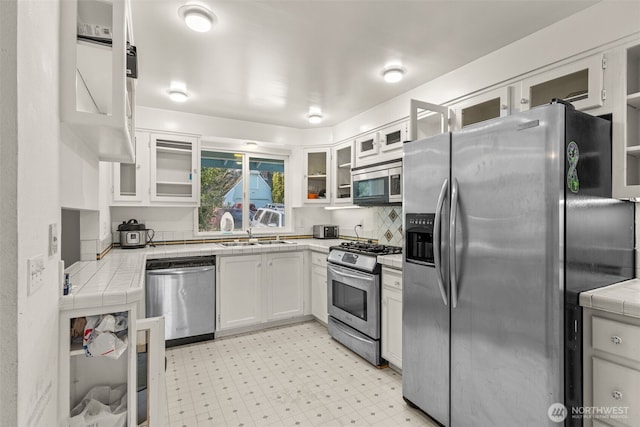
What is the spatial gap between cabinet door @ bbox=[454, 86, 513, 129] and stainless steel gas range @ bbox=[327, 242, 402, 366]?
126 cm

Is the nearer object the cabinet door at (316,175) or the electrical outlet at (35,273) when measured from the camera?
the electrical outlet at (35,273)

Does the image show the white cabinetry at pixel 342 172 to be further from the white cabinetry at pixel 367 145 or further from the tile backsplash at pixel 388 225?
the tile backsplash at pixel 388 225

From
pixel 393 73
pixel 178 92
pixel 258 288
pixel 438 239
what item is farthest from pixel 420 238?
pixel 178 92

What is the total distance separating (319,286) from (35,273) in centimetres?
293

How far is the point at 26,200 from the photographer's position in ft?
3.02

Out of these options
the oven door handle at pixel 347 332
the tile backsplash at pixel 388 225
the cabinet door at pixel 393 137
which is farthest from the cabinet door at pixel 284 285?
the cabinet door at pixel 393 137

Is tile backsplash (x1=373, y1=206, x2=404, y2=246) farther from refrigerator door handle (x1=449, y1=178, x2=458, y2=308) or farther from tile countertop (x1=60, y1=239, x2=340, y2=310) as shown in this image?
tile countertop (x1=60, y1=239, x2=340, y2=310)

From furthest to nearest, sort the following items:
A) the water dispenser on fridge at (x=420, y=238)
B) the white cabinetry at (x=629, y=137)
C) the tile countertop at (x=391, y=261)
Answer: the tile countertop at (x=391, y=261)
the water dispenser on fridge at (x=420, y=238)
the white cabinetry at (x=629, y=137)

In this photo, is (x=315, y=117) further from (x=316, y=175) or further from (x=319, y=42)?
(x=319, y=42)

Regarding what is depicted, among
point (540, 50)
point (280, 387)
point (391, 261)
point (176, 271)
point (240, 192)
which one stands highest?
point (540, 50)

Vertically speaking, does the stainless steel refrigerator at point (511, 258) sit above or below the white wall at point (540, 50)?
below

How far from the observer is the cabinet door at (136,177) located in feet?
11.0

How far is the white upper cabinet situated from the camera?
1.36 meters

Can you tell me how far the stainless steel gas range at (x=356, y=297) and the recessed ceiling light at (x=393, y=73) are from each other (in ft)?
4.78
